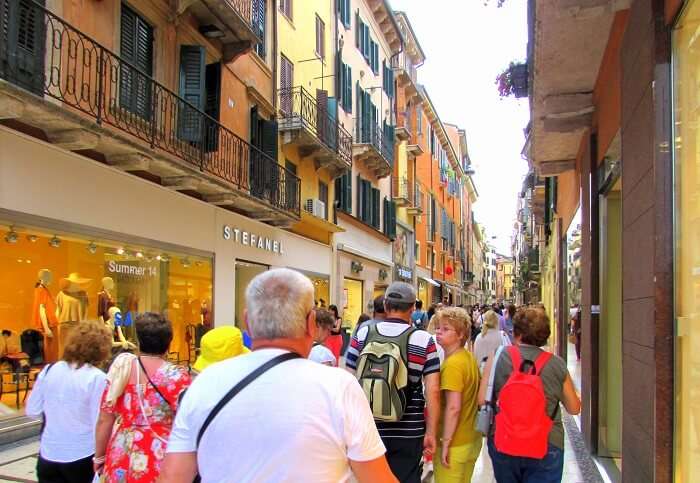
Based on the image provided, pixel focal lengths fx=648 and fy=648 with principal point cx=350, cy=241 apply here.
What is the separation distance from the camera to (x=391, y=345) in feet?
13.7

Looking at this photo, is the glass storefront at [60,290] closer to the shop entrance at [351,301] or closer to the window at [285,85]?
the window at [285,85]

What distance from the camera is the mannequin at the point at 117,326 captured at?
10.9 meters

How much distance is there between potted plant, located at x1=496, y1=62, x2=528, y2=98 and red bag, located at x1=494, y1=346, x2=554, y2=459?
23.3 ft

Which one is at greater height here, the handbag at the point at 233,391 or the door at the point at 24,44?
the door at the point at 24,44

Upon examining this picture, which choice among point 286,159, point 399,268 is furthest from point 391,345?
point 399,268

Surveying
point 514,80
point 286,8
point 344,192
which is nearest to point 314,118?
point 286,8

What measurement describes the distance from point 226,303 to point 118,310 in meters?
4.18

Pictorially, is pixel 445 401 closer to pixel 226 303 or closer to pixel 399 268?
pixel 226 303

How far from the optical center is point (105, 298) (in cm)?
1091

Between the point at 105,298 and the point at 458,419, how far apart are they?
811cm

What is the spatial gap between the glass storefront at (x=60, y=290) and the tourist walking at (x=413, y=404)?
6642 millimetres

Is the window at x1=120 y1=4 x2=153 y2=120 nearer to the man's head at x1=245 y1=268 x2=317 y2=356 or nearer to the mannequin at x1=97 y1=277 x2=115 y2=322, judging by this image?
the mannequin at x1=97 y1=277 x2=115 y2=322

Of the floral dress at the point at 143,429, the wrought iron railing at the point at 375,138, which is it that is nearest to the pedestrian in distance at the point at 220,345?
the floral dress at the point at 143,429

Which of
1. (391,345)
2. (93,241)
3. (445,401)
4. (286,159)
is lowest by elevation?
(445,401)
